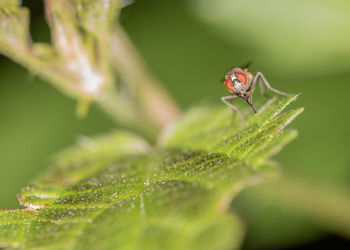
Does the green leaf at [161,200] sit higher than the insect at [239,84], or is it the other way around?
the insect at [239,84]

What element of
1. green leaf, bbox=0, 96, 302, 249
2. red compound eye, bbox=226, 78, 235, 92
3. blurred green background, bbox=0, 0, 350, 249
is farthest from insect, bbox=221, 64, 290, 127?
blurred green background, bbox=0, 0, 350, 249

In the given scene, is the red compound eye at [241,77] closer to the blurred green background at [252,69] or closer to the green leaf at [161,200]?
the green leaf at [161,200]

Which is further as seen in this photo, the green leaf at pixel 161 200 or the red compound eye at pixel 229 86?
the red compound eye at pixel 229 86

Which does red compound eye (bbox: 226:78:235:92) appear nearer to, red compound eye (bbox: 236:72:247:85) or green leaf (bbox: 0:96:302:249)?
red compound eye (bbox: 236:72:247:85)

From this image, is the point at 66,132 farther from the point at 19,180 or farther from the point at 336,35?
the point at 336,35

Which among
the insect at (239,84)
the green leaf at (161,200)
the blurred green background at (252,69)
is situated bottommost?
the green leaf at (161,200)

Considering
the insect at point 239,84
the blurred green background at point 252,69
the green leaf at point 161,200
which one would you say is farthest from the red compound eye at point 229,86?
the blurred green background at point 252,69
